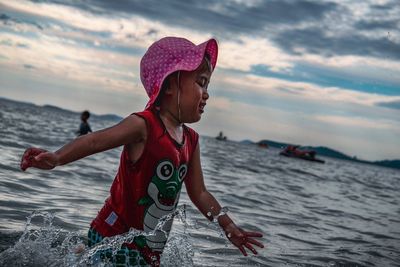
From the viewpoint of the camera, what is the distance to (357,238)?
23.1 feet

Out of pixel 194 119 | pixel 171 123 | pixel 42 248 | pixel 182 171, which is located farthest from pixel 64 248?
pixel 194 119

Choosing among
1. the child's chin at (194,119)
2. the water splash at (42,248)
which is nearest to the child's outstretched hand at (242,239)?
the child's chin at (194,119)

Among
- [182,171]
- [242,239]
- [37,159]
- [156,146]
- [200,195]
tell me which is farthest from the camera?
[200,195]

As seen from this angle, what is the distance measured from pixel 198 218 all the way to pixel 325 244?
5.47 ft

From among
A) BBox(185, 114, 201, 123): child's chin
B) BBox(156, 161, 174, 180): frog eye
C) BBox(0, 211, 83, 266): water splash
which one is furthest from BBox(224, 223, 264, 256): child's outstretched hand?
BBox(0, 211, 83, 266): water splash

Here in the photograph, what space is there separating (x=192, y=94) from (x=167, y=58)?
269mm

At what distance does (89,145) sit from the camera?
263 cm

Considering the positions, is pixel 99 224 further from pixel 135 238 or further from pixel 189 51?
pixel 189 51

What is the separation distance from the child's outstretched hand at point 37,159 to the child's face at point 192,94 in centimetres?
87

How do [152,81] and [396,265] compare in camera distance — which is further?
[396,265]

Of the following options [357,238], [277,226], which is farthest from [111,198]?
[357,238]

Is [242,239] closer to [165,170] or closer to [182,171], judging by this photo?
[182,171]

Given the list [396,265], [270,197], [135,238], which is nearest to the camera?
[135,238]

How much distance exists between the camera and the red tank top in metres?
2.86
